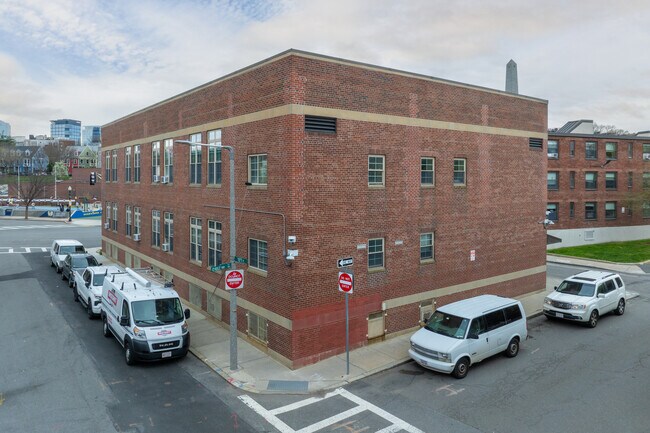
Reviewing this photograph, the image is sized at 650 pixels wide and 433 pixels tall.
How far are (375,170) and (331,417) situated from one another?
29.3ft

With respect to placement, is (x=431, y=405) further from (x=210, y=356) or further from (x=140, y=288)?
(x=140, y=288)

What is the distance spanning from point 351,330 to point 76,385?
8.61m

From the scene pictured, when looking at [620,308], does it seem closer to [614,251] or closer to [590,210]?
[614,251]

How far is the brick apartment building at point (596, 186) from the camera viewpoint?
42375mm

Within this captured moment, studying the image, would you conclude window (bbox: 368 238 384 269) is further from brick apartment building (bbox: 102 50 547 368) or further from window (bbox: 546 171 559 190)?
window (bbox: 546 171 559 190)

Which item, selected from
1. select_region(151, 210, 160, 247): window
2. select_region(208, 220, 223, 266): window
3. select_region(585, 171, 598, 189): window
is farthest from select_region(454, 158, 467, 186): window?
select_region(585, 171, 598, 189): window

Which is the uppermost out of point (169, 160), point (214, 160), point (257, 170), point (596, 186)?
point (169, 160)

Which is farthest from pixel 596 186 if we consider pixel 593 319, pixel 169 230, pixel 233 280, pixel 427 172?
pixel 233 280

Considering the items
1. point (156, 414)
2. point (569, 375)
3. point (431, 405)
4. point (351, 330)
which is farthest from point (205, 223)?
point (569, 375)

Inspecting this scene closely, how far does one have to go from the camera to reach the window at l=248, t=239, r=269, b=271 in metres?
16.5

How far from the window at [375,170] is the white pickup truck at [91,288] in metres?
11.3

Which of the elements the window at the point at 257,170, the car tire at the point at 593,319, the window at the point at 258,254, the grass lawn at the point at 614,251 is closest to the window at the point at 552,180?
the grass lawn at the point at 614,251

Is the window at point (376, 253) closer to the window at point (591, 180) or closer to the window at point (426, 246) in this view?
the window at point (426, 246)

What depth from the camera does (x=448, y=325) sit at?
14898 mm
